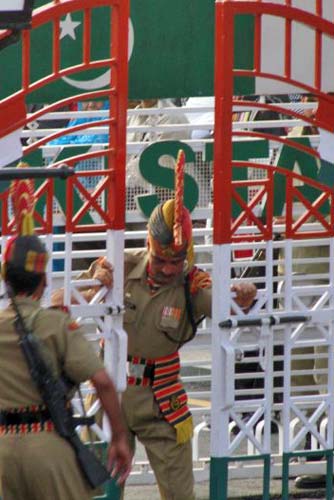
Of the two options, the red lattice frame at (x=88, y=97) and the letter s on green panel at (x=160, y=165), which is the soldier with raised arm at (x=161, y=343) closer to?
the red lattice frame at (x=88, y=97)

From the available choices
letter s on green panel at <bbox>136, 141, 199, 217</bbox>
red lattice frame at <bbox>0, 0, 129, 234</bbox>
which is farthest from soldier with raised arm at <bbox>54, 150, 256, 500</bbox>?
letter s on green panel at <bbox>136, 141, 199, 217</bbox>

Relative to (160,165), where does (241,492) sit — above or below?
below

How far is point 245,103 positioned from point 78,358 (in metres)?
2.27

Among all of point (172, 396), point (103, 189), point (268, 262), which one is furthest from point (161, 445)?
point (103, 189)

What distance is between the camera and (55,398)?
21.0ft

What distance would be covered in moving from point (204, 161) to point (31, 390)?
301 centimetres

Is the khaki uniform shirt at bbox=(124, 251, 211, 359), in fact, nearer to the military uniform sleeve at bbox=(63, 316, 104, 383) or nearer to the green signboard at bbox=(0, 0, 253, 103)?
the green signboard at bbox=(0, 0, 253, 103)

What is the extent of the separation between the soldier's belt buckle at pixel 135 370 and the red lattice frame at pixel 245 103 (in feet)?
2.49

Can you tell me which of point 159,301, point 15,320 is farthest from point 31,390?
point 159,301

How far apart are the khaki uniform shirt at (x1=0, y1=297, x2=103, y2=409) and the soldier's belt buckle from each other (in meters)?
1.62

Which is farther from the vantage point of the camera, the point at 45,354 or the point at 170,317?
the point at 170,317

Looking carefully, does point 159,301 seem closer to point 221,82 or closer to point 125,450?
point 221,82

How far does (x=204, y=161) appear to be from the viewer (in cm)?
911

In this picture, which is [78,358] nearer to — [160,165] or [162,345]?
[162,345]
